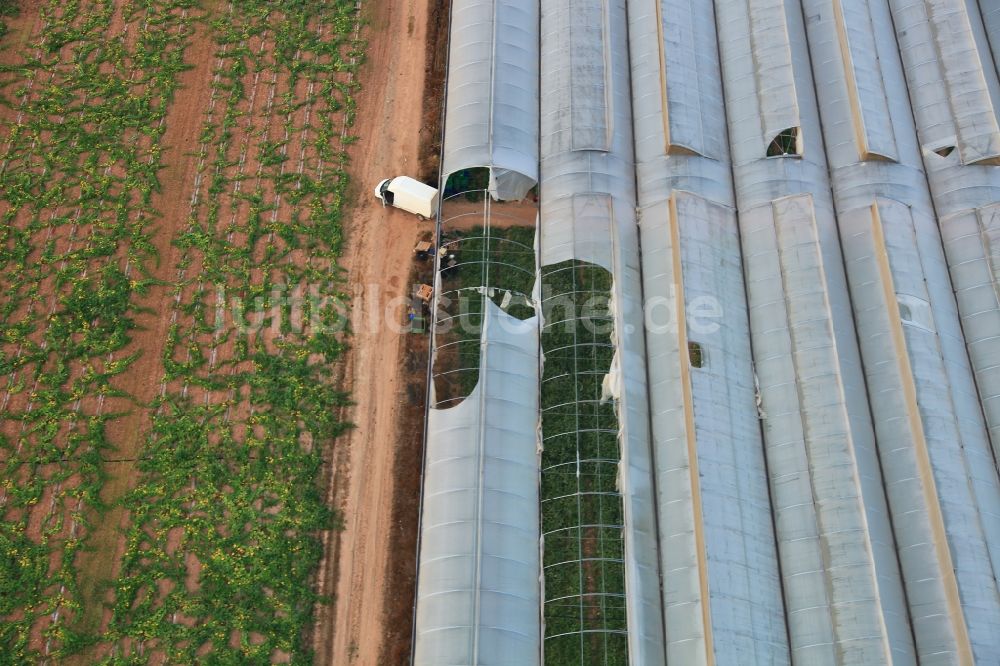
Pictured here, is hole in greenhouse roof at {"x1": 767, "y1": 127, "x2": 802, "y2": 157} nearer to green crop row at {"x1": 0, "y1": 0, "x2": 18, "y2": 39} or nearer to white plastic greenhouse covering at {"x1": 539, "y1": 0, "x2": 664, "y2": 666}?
white plastic greenhouse covering at {"x1": 539, "y1": 0, "x2": 664, "y2": 666}

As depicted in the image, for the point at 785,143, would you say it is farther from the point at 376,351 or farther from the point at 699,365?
the point at 376,351

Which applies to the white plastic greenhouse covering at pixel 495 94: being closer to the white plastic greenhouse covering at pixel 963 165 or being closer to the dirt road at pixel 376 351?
the dirt road at pixel 376 351

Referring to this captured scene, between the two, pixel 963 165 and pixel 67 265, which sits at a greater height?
pixel 963 165

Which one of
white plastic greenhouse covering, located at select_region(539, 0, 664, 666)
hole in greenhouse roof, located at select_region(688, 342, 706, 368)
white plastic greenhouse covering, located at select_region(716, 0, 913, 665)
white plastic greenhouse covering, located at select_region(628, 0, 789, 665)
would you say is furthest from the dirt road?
white plastic greenhouse covering, located at select_region(716, 0, 913, 665)

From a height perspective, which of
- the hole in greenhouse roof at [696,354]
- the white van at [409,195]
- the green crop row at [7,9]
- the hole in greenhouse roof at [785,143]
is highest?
the green crop row at [7,9]

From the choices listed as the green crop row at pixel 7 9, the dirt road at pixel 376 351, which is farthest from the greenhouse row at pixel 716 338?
the green crop row at pixel 7 9

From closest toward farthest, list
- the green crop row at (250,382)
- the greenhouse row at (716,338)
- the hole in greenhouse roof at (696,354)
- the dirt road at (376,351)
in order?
the greenhouse row at (716,338) → the green crop row at (250,382) → the dirt road at (376,351) → the hole in greenhouse roof at (696,354)

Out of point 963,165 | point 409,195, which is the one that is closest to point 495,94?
point 409,195
